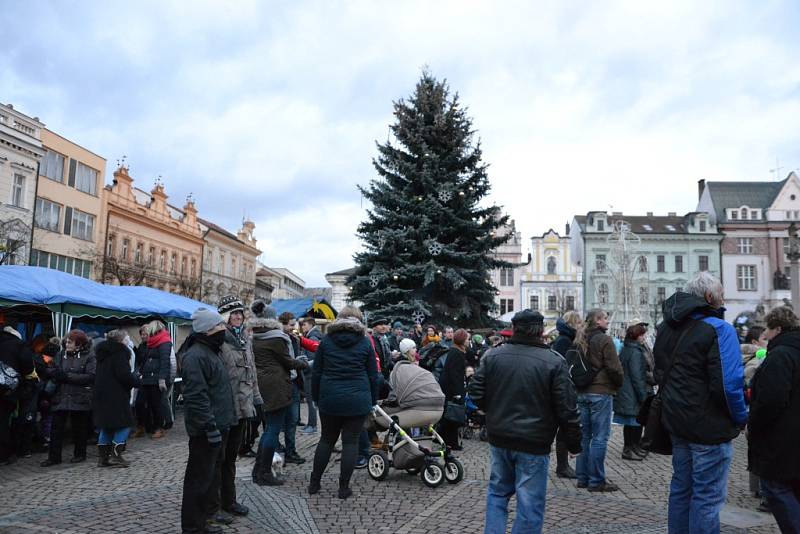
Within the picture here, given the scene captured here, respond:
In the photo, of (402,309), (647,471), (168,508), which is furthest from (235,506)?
(402,309)

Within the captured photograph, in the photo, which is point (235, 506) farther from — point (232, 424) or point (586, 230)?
point (586, 230)

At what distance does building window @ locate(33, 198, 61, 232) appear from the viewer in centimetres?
3606

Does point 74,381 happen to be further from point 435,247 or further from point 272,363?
point 435,247

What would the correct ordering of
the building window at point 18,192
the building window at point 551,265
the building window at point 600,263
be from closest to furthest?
the building window at point 18,192 < the building window at point 600,263 < the building window at point 551,265

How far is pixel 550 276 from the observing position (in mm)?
65562

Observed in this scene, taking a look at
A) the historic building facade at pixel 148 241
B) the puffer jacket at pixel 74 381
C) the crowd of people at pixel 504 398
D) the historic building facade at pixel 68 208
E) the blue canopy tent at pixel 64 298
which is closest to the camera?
the crowd of people at pixel 504 398

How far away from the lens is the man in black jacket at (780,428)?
4492mm

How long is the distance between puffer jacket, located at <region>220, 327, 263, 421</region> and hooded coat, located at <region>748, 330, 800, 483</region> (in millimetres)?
4276

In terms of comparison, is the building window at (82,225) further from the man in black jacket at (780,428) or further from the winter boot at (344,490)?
the man in black jacket at (780,428)

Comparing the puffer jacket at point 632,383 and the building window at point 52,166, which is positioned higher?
the building window at point 52,166

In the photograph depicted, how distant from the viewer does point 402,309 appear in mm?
21547

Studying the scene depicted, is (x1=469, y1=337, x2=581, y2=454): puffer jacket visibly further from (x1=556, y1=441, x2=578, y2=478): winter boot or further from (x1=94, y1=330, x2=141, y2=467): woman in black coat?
(x1=94, y1=330, x2=141, y2=467): woman in black coat

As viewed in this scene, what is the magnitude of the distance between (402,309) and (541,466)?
17.2m

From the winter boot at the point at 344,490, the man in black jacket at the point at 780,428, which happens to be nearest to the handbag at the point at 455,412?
the winter boot at the point at 344,490
